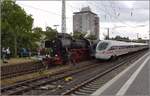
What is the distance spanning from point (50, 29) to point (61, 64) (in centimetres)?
6778

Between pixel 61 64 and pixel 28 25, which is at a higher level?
pixel 28 25

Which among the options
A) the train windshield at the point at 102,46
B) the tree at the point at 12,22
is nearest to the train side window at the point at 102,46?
the train windshield at the point at 102,46

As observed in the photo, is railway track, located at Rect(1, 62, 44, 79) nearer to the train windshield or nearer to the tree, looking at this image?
the train windshield

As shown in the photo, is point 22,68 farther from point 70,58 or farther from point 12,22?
point 12,22

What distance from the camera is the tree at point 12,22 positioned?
58.8 m

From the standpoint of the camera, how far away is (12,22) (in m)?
60.5

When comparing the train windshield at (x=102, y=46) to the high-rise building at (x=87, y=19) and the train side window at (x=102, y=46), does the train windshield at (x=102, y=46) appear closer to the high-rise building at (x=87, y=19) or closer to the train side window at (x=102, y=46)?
the train side window at (x=102, y=46)

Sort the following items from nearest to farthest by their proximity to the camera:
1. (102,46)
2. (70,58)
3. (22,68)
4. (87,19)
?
1. (22,68)
2. (70,58)
3. (102,46)
4. (87,19)

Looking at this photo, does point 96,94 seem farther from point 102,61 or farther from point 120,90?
point 102,61

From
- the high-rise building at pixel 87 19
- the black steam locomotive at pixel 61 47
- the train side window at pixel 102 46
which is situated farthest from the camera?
the high-rise building at pixel 87 19

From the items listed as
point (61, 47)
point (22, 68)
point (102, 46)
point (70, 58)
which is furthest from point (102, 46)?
point (22, 68)

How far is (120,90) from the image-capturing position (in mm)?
16609

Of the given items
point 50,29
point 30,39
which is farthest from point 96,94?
point 50,29

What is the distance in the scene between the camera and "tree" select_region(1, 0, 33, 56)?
193ft
